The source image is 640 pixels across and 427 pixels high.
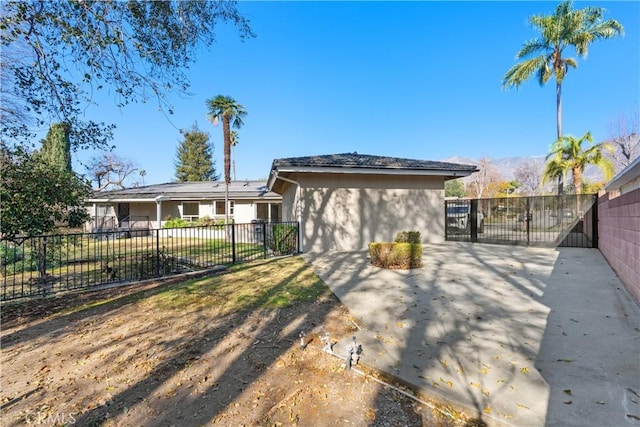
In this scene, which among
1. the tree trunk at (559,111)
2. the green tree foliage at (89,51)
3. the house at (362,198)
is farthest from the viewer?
the tree trunk at (559,111)

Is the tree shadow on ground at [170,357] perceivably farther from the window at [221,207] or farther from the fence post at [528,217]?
the window at [221,207]

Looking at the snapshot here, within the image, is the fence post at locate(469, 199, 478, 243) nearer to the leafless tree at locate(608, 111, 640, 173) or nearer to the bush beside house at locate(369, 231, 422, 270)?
the bush beside house at locate(369, 231, 422, 270)

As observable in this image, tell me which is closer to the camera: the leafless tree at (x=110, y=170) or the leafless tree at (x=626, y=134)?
the leafless tree at (x=626, y=134)

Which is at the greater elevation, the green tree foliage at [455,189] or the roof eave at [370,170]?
the green tree foliage at [455,189]

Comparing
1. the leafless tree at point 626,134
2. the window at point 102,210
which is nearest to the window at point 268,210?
the window at point 102,210

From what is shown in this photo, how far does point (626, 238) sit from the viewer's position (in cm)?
512

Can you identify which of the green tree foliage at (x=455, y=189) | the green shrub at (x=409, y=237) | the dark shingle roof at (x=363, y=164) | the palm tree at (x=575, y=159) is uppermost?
the green tree foliage at (x=455, y=189)

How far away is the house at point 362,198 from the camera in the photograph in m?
10.8

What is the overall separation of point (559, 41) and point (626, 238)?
17.1m

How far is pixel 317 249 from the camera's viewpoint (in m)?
11.0

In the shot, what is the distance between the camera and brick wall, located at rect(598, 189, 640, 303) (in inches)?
172

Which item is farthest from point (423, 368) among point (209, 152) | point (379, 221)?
point (209, 152)

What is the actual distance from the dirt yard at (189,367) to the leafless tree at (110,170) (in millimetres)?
31242

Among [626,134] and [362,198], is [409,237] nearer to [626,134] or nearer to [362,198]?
[362,198]
